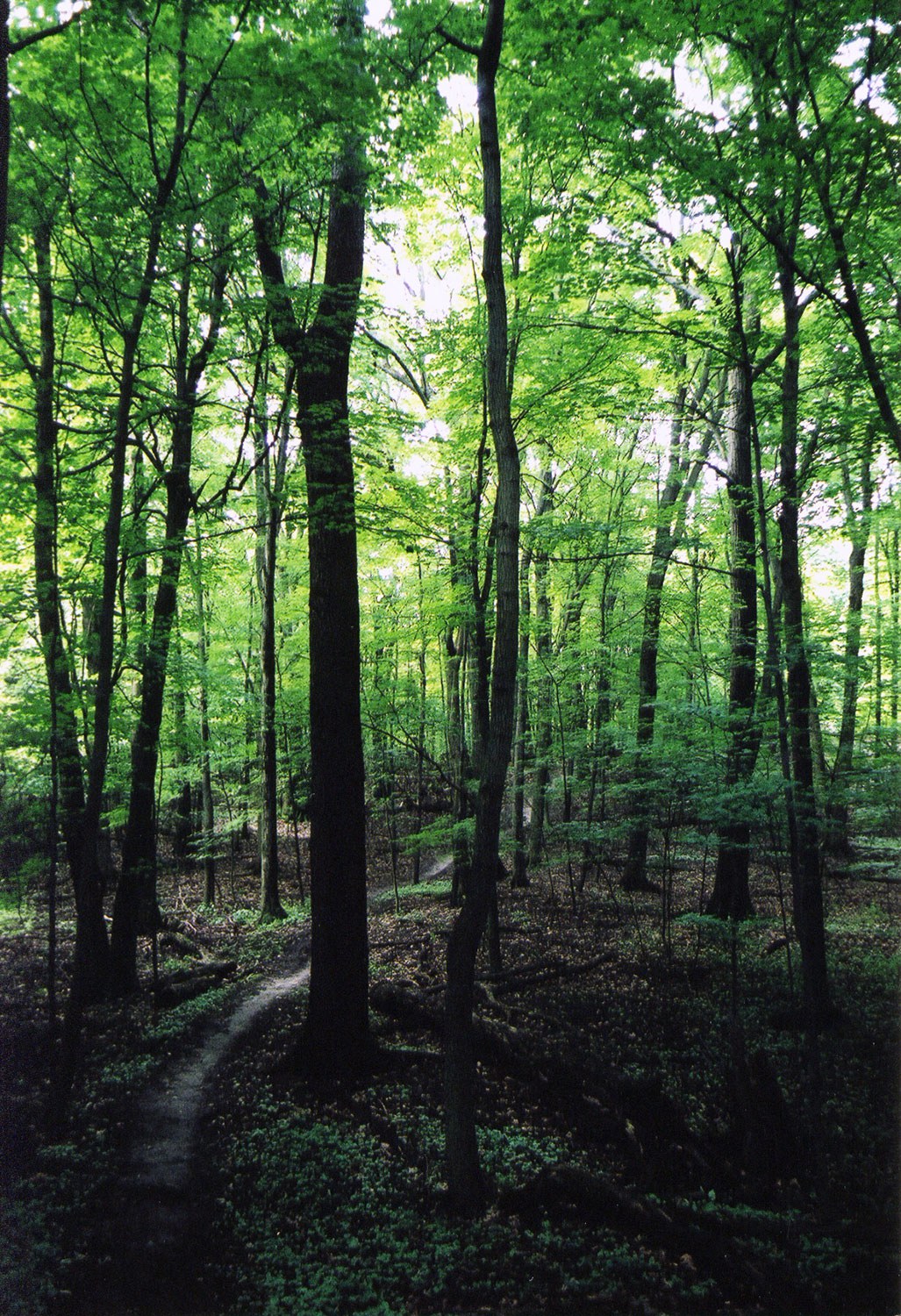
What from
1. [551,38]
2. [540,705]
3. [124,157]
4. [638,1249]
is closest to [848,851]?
[540,705]

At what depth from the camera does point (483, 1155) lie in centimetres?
570

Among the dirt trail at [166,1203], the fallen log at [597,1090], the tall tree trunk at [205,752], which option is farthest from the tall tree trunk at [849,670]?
the tall tree trunk at [205,752]

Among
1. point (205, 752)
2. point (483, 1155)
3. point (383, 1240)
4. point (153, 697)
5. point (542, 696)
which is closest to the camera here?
point (383, 1240)

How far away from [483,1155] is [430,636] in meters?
7.49

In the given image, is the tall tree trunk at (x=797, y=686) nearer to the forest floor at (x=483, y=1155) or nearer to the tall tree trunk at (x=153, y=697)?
the forest floor at (x=483, y=1155)

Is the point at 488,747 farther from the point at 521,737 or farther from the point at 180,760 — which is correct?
the point at 180,760

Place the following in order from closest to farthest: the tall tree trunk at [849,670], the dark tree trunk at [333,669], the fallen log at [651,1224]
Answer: the fallen log at [651,1224]
the dark tree trunk at [333,669]
the tall tree trunk at [849,670]

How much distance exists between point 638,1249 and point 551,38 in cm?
968

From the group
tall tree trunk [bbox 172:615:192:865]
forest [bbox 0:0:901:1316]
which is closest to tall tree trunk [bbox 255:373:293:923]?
tall tree trunk [bbox 172:615:192:865]

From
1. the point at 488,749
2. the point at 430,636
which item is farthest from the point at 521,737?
the point at 488,749

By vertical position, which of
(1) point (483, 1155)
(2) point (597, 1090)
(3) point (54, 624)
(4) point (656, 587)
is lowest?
(1) point (483, 1155)

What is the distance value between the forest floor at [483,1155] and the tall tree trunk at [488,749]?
1.56 feet

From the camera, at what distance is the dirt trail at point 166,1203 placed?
14.0 feet

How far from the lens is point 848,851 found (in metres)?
17.3
